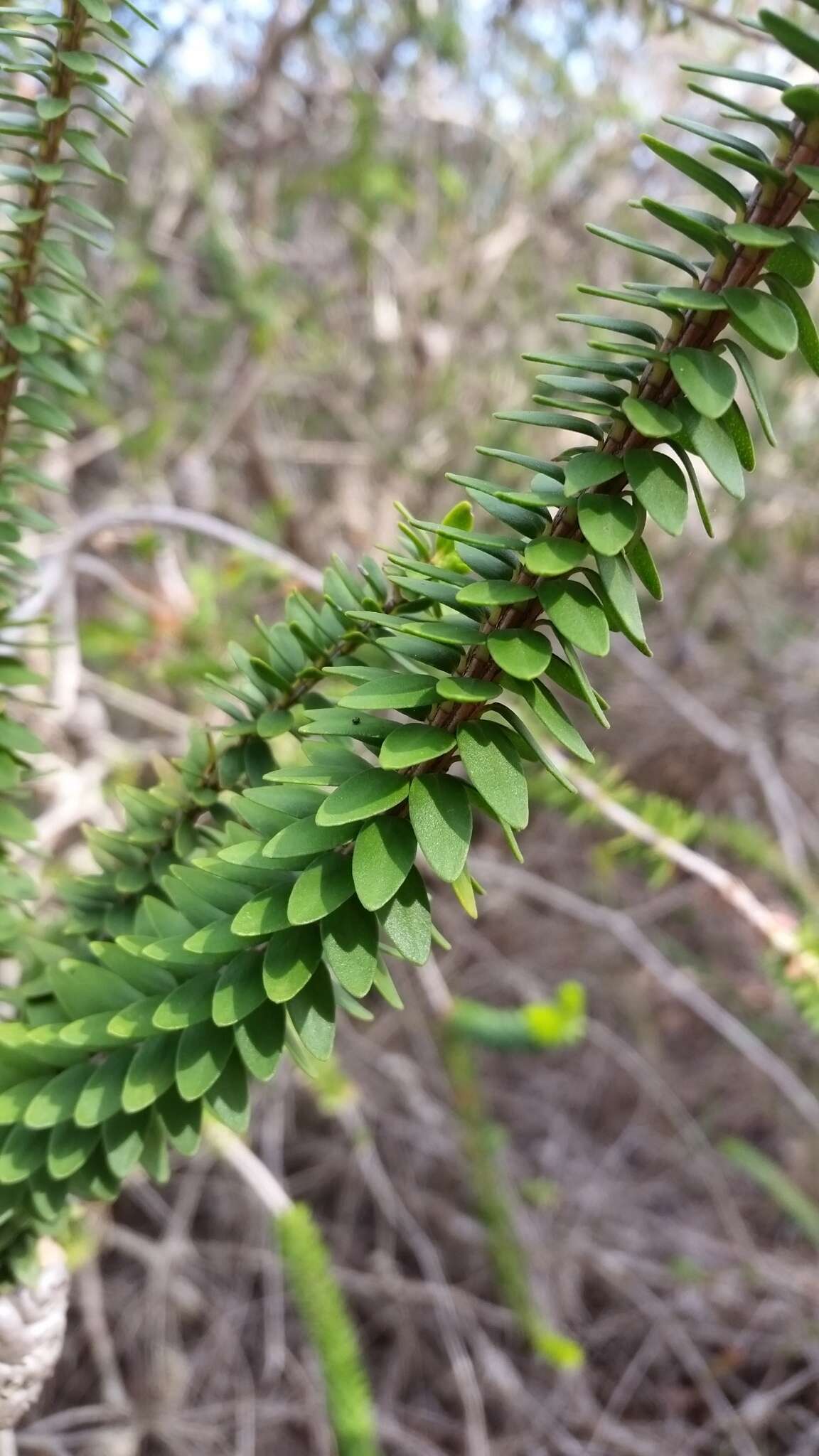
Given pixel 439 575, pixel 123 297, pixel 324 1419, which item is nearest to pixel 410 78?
pixel 123 297

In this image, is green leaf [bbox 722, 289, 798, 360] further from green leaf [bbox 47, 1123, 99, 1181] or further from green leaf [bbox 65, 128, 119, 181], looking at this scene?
green leaf [bbox 47, 1123, 99, 1181]

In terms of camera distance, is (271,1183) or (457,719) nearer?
(457,719)

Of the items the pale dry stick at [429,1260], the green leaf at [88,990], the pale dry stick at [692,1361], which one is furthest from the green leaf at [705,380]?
the pale dry stick at [692,1361]

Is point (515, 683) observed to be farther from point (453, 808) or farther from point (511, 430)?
point (511, 430)

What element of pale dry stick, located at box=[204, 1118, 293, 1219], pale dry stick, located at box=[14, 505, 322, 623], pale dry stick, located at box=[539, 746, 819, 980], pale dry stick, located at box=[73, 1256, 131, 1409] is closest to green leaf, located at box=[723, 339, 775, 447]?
pale dry stick, located at box=[539, 746, 819, 980]

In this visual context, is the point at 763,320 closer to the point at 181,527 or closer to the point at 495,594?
the point at 495,594

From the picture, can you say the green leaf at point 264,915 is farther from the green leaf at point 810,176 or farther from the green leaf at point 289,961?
the green leaf at point 810,176

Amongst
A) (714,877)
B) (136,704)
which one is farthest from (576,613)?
(136,704)
